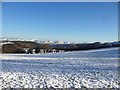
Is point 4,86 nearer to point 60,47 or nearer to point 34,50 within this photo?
point 34,50

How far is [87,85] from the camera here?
772 centimetres

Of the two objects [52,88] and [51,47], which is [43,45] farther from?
[52,88]

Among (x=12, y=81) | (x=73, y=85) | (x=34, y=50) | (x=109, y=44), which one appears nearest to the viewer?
(x=73, y=85)

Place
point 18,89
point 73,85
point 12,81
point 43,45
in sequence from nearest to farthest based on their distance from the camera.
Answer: point 18,89
point 73,85
point 12,81
point 43,45

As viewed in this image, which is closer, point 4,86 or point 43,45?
point 4,86

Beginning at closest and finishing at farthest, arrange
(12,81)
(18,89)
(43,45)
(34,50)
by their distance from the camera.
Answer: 1. (18,89)
2. (12,81)
3. (34,50)
4. (43,45)

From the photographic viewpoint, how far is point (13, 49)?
3222cm

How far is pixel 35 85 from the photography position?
7723 millimetres

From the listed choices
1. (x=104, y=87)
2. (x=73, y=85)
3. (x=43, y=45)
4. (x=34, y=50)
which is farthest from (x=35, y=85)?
(x=43, y=45)

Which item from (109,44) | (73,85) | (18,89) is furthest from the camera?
(109,44)

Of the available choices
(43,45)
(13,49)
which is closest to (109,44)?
(43,45)

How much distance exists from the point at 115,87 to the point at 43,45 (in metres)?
27.4

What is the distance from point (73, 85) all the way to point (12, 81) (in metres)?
2.23

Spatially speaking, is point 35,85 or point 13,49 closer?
point 35,85
